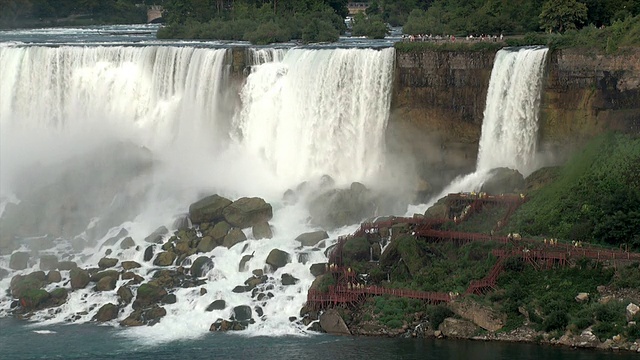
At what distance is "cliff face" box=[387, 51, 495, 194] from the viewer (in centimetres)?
6894

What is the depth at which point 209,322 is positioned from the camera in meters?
57.4

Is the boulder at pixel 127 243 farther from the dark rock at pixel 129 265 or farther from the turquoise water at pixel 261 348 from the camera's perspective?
the turquoise water at pixel 261 348

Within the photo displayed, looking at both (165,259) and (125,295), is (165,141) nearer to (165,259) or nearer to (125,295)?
(165,259)

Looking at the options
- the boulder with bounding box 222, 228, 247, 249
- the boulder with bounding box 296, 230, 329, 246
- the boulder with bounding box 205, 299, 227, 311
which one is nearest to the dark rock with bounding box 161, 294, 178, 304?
the boulder with bounding box 205, 299, 227, 311

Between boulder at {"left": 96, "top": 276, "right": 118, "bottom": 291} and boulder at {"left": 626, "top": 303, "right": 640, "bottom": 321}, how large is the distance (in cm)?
2127

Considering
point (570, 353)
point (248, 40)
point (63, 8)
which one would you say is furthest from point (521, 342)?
point (63, 8)

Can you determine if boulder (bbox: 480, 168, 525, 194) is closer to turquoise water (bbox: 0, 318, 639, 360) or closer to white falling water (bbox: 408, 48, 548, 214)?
white falling water (bbox: 408, 48, 548, 214)

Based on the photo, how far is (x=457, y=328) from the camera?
54.2m

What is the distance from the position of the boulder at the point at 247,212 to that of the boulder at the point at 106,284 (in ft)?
20.9

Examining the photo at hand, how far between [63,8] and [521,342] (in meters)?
77.5

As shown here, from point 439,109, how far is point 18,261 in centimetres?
2067

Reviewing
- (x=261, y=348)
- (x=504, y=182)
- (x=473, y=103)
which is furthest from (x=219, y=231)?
(x=473, y=103)

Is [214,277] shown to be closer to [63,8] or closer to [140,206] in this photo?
[140,206]

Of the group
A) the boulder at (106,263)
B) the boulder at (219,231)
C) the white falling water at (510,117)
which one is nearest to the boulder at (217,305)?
the boulder at (219,231)
